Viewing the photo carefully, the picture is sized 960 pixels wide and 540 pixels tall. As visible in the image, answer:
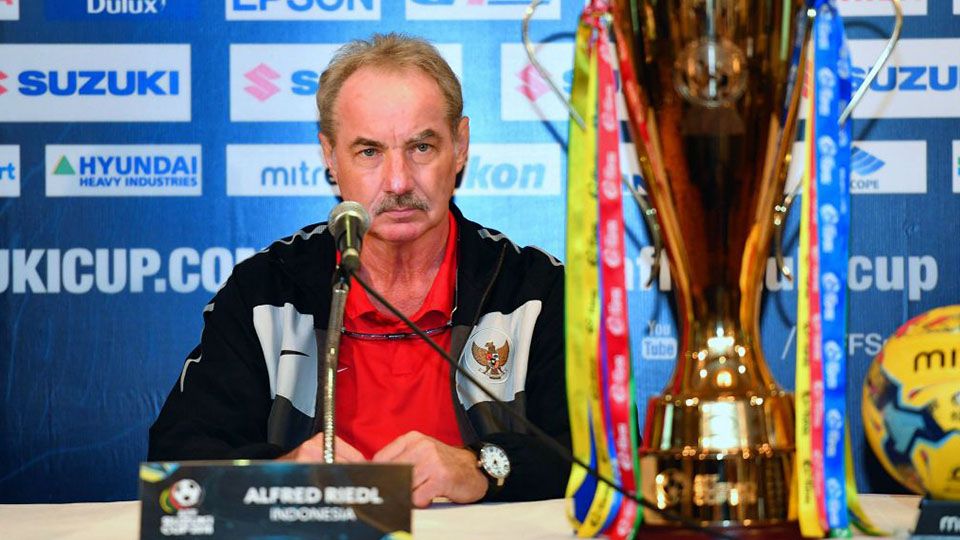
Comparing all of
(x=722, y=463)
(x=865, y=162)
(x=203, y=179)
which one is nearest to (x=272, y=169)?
(x=203, y=179)

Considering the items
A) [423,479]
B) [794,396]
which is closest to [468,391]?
[423,479]

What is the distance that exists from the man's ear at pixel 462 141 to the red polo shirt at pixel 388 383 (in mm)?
308

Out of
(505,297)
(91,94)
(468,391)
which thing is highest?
(91,94)

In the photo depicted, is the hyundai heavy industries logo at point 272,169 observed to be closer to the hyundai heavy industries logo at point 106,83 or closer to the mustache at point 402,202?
the hyundai heavy industries logo at point 106,83

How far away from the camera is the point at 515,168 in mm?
2334

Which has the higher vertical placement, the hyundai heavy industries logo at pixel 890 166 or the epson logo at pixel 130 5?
the epson logo at pixel 130 5

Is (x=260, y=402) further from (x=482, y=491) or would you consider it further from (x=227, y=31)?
(x=227, y=31)

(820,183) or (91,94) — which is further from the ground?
(91,94)

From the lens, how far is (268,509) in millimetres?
854

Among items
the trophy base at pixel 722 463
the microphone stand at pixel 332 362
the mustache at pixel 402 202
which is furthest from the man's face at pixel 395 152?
the trophy base at pixel 722 463

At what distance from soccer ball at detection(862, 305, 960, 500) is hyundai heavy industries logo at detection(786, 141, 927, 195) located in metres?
1.10

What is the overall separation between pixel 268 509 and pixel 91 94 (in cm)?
166

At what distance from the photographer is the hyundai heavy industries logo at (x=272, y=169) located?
2316 mm

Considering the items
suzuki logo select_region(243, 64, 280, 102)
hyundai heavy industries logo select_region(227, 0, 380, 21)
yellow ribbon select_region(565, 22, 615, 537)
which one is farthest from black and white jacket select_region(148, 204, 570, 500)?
yellow ribbon select_region(565, 22, 615, 537)
